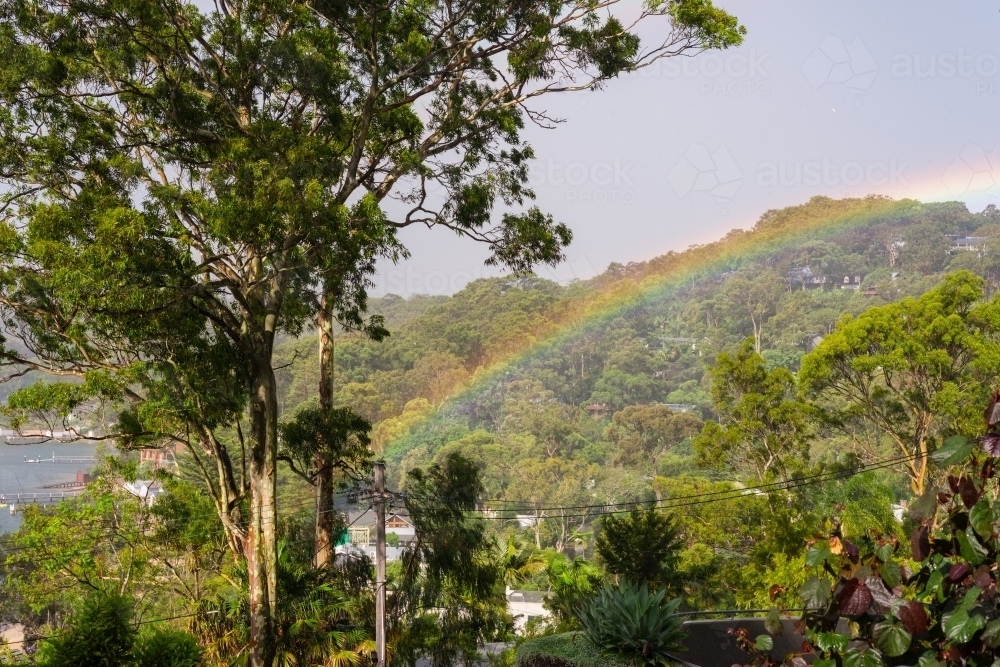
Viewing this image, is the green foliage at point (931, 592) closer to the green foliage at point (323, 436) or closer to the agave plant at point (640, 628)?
the agave plant at point (640, 628)

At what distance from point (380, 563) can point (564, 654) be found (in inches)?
127

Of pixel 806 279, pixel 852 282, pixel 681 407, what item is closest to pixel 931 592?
pixel 681 407

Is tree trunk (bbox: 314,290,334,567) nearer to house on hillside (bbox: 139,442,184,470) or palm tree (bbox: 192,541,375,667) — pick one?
palm tree (bbox: 192,541,375,667)

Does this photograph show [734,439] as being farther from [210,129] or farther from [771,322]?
[771,322]

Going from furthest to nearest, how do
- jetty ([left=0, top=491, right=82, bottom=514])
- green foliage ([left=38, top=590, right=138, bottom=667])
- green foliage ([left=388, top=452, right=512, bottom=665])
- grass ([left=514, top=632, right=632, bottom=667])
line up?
jetty ([left=0, top=491, right=82, bottom=514])
green foliage ([left=388, top=452, right=512, bottom=665])
grass ([left=514, top=632, right=632, bottom=667])
green foliage ([left=38, top=590, right=138, bottom=667])

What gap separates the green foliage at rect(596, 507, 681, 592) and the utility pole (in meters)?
6.30

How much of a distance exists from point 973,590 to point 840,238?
84.8m

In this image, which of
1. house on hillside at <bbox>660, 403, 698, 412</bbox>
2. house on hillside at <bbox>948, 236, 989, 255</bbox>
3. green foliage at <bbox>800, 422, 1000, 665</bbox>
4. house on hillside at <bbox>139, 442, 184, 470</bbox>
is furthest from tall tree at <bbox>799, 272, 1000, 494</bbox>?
house on hillside at <bbox>948, 236, 989, 255</bbox>

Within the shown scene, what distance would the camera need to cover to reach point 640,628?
6.25 m

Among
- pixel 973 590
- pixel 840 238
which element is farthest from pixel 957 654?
pixel 840 238

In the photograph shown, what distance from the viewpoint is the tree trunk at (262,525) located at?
29.6 feet

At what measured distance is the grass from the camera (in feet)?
20.9

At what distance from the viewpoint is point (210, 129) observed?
33.2 ft

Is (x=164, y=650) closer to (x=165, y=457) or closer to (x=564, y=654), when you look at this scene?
(x=564, y=654)
